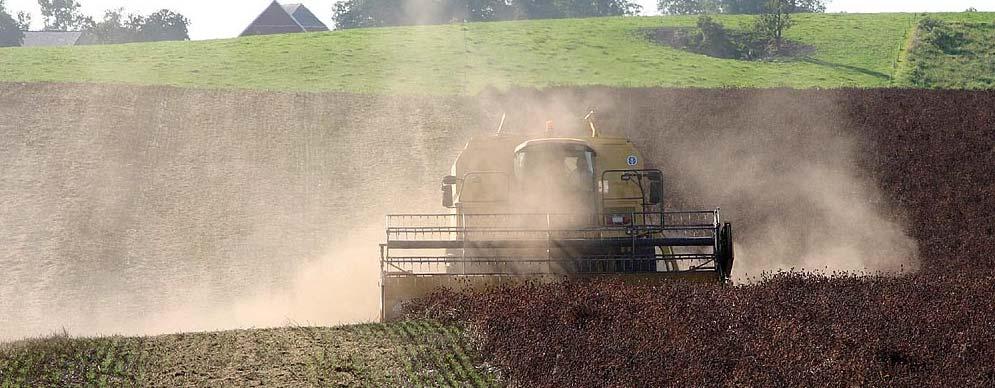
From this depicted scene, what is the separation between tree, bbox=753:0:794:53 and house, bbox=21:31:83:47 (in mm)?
60632

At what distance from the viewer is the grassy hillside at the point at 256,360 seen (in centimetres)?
1191

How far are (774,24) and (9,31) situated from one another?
6369 cm

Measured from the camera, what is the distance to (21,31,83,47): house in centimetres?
9794

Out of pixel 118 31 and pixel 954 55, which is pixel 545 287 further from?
pixel 118 31

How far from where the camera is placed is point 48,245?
2542 cm

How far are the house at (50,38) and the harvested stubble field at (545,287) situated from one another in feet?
205

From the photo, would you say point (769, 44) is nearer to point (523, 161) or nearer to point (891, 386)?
point (523, 161)

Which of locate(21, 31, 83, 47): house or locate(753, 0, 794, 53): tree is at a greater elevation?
locate(753, 0, 794, 53): tree

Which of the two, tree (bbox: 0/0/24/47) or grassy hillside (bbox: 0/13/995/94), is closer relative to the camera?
grassy hillside (bbox: 0/13/995/94)

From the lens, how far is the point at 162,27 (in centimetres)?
10088

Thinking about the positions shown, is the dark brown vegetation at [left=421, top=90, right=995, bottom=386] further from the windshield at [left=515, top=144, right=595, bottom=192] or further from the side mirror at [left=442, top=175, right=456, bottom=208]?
the side mirror at [left=442, top=175, right=456, bottom=208]

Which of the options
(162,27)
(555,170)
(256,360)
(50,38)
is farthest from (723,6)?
(256,360)

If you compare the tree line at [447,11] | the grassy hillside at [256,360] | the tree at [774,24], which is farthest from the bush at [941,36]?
the tree line at [447,11]

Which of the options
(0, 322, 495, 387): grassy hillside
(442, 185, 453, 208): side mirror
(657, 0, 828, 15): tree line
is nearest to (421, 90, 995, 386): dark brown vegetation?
(0, 322, 495, 387): grassy hillside
